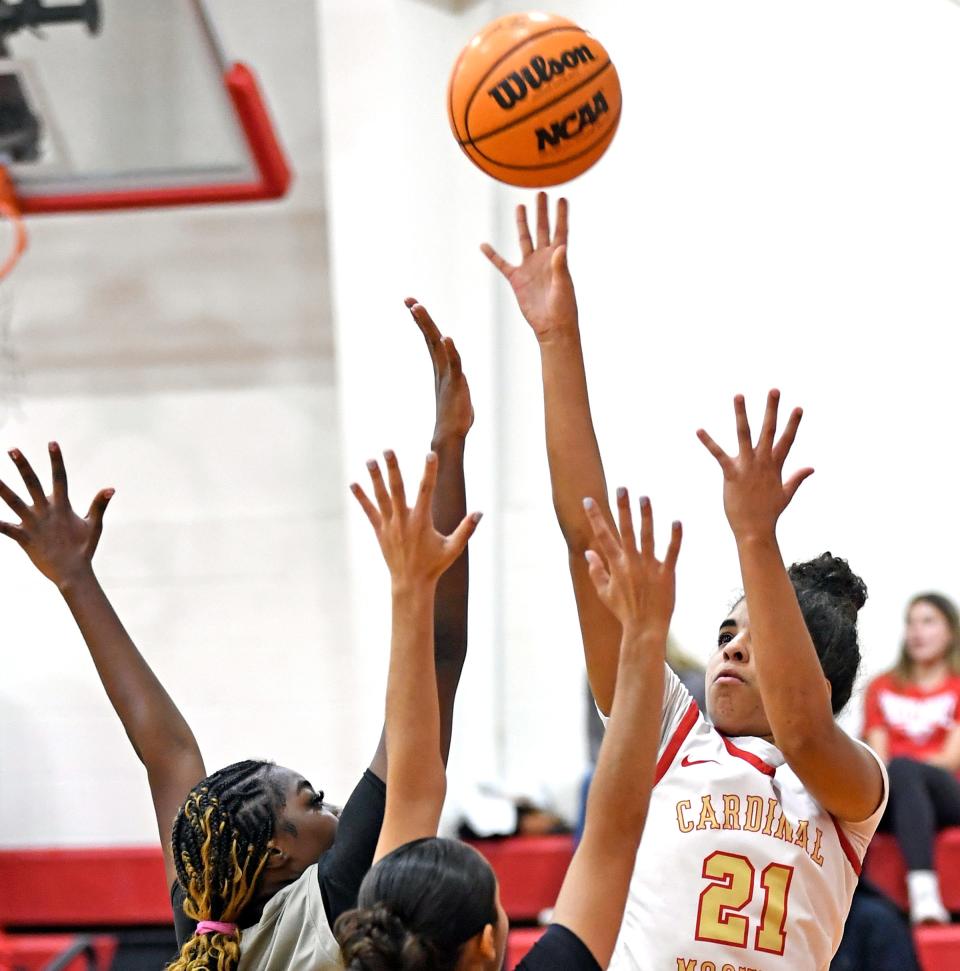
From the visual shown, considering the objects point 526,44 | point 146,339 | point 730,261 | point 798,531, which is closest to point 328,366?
point 146,339

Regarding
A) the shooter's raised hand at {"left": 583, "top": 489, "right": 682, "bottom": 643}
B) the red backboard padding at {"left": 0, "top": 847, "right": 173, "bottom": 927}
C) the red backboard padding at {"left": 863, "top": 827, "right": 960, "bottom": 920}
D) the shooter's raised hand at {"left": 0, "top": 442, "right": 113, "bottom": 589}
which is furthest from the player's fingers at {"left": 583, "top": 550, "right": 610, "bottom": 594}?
the red backboard padding at {"left": 0, "top": 847, "right": 173, "bottom": 927}

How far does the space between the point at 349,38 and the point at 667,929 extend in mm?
4342

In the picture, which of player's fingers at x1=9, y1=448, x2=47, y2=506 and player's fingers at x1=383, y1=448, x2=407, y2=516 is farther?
player's fingers at x1=9, y1=448, x2=47, y2=506

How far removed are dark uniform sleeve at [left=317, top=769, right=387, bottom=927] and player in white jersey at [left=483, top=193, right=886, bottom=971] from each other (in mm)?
445

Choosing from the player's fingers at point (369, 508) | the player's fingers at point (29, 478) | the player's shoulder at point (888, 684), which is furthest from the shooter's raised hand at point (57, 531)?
the player's shoulder at point (888, 684)

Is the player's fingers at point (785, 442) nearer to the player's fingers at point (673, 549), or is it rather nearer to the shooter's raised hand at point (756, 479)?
the shooter's raised hand at point (756, 479)

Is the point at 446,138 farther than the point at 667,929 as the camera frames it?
Yes

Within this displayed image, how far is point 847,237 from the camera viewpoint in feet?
18.4

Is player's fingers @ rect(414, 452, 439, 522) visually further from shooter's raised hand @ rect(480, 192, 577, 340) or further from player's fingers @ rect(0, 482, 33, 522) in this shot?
player's fingers @ rect(0, 482, 33, 522)

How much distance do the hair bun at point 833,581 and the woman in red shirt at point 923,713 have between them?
2.94 m

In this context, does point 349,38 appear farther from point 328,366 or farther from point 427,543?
point 427,543

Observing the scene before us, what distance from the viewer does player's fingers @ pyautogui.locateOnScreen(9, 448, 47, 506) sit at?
2.14 m

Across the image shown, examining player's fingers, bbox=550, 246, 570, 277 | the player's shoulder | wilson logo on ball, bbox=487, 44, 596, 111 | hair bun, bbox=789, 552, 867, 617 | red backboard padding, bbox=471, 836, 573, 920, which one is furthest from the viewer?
the player's shoulder

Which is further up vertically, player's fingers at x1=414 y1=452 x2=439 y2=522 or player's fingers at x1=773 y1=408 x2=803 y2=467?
player's fingers at x1=773 y1=408 x2=803 y2=467
